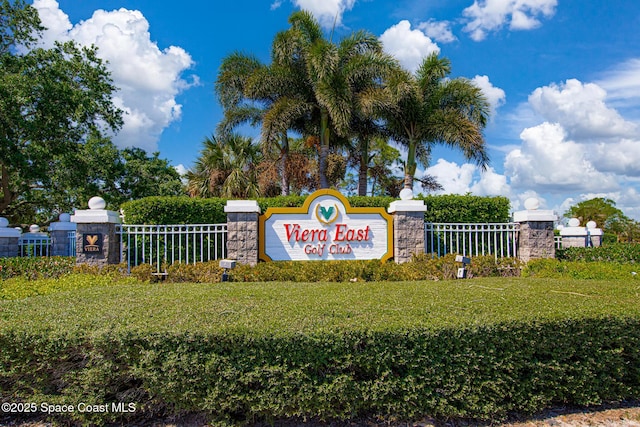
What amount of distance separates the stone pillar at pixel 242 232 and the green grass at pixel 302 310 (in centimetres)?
484

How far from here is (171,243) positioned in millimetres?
10234

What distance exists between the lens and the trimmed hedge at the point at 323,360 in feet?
9.61

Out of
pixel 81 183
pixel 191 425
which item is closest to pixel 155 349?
pixel 191 425

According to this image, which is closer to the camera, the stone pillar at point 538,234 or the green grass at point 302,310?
the green grass at point 302,310

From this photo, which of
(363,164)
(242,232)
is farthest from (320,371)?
(363,164)

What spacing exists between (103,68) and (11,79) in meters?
3.92

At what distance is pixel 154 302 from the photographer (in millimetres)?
4137

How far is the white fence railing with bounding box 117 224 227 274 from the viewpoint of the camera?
985 centimetres

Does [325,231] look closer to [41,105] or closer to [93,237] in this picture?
[93,237]

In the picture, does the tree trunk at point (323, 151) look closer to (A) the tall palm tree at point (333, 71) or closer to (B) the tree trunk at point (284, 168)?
(A) the tall palm tree at point (333, 71)

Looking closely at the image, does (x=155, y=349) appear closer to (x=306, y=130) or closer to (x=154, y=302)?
(x=154, y=302)

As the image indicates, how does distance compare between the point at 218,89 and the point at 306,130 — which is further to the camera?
the point at 306,130

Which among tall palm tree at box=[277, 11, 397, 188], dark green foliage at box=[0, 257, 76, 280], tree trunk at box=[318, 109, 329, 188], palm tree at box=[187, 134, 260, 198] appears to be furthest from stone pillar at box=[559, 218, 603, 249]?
dark green foliage at box=[0, 257, 76, 280]

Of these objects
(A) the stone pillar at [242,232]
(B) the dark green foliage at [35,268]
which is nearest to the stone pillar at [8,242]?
(B) the dark green foliage at [35,268]
